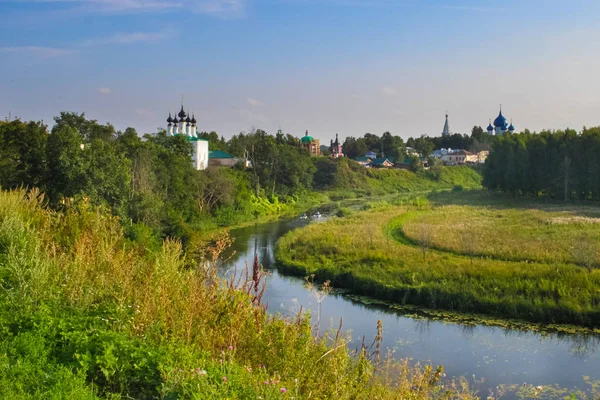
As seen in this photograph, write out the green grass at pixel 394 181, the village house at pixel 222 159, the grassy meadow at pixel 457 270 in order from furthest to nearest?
the green grass at pixel 394 181
the village house at pixel 222 159
the grassy meadow at pixel 457 270

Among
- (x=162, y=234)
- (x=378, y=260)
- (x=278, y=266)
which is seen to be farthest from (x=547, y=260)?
(x=162, y=234)

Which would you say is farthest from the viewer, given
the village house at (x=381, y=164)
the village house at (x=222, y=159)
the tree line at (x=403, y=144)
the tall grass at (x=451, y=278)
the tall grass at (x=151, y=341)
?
the tree line at (x=403, y=144)

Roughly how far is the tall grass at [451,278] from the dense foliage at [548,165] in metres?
28.9

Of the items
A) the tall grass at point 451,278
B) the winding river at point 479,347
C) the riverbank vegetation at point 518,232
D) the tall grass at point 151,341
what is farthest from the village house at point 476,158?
the tall grass at point 151,341

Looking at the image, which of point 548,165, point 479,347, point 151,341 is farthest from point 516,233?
point 548,165

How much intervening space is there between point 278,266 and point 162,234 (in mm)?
6842

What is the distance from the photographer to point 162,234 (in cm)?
2767

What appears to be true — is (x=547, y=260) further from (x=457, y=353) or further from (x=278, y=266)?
(x=278, y=266)

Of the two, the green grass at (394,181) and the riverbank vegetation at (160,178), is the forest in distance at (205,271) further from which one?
the green grass at (394,181)

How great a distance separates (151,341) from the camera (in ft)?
17.7

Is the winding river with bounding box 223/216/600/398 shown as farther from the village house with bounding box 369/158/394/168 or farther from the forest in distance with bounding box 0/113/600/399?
the village house with bounding box 369/158/394/168

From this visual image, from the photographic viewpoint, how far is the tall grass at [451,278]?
53.0 ft

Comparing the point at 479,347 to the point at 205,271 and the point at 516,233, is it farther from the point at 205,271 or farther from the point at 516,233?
the point at 516,233

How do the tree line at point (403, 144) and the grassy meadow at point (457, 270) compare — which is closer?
the grassy meadow at point (457, 270)
